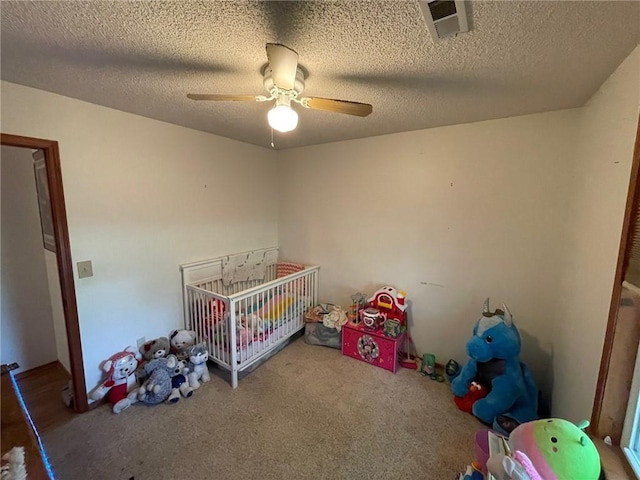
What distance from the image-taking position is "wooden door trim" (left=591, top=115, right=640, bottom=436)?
105 centimetres

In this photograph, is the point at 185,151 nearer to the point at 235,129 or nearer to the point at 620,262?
the point at 235,129

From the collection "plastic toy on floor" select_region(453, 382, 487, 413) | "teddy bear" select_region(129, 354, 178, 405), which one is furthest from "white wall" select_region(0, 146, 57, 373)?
"plastic toy on floor" select_region(453, 382, 487, 413)

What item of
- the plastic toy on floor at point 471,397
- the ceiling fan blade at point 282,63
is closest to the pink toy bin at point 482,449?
the plastic toy on floor at point 471,397

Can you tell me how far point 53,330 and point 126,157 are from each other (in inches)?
78.6

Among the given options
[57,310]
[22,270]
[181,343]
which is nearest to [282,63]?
[181,343]

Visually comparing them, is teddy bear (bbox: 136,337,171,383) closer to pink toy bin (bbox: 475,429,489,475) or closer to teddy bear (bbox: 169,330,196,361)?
teddy bear (bbox: 169,330,196,361)

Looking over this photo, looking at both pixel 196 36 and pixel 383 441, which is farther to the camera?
pixel 383 441

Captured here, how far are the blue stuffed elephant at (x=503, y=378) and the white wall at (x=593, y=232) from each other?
20cm

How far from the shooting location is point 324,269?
3289 mm

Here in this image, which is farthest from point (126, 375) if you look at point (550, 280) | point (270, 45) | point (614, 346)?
point (550, 280)

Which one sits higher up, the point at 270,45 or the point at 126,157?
the point at 270,45

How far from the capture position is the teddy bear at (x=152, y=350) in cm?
224

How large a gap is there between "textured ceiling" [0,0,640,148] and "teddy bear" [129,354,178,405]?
2077mm

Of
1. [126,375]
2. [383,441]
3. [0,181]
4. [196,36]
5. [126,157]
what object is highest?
[196,36]
